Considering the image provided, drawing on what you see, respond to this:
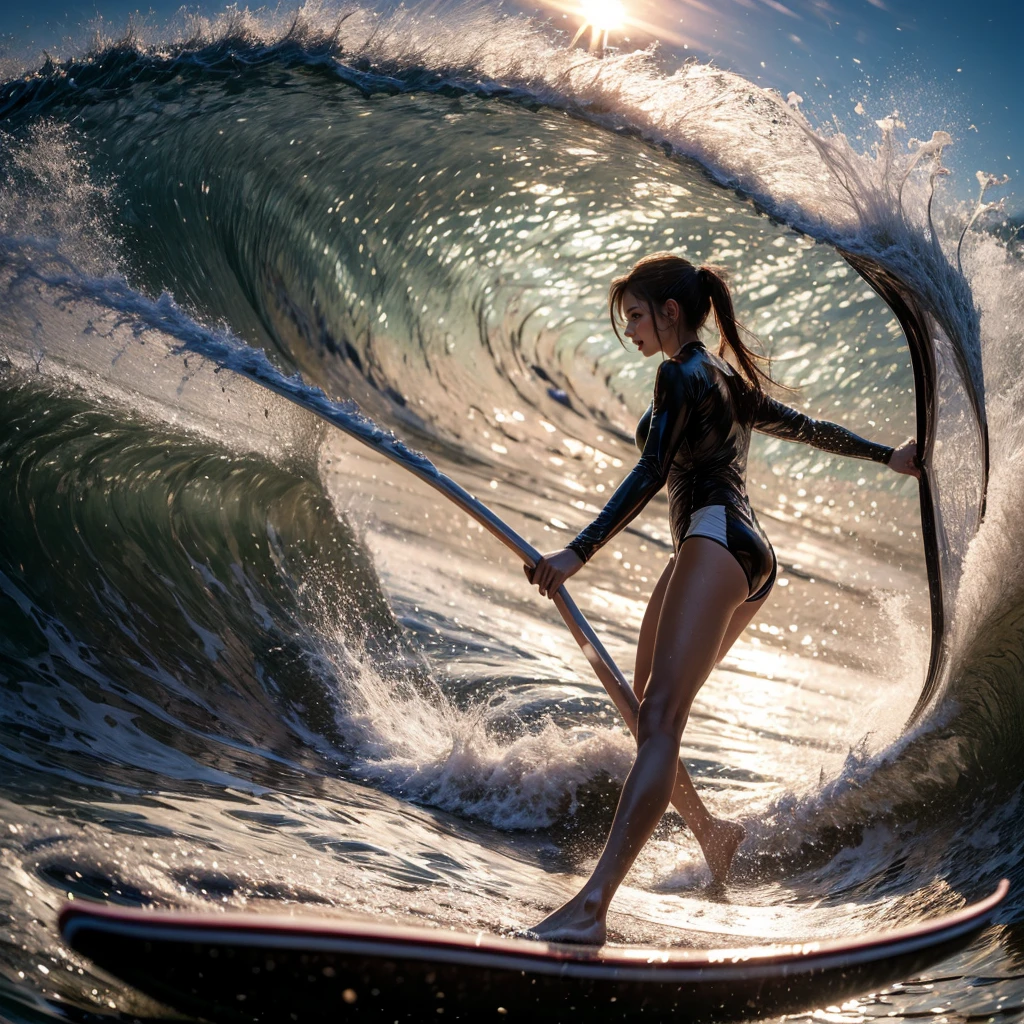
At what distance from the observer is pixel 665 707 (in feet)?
6.40

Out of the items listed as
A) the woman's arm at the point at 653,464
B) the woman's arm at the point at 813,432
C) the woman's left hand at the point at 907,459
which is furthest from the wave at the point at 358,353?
the woman's arm at the point at 653,464

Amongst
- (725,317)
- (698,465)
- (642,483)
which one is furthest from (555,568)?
(725,317)

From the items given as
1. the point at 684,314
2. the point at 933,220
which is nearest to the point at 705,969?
the point at 684,314

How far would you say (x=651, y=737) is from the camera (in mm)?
1929

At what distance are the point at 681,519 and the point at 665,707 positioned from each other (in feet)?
1.56

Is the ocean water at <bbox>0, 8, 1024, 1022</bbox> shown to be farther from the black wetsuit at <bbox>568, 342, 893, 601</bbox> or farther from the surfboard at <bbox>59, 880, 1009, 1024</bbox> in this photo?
the black wetsuit at <bbox>568, 342, 893, 601</bbox>

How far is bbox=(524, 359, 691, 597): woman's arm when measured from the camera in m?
2.01

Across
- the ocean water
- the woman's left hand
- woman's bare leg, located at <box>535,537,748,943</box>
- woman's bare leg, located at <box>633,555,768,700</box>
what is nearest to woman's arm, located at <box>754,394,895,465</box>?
the woman's left hand

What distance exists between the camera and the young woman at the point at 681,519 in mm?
1905

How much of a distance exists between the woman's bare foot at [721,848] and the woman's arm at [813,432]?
1.04 metres

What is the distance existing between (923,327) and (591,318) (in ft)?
15.8

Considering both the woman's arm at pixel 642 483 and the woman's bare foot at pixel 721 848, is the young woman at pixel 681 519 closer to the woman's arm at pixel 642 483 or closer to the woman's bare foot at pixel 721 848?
the woman's arm at pixel 642 483

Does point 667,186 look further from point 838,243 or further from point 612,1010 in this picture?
point 612,1010

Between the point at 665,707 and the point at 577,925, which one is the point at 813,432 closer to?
the point at 665,707
